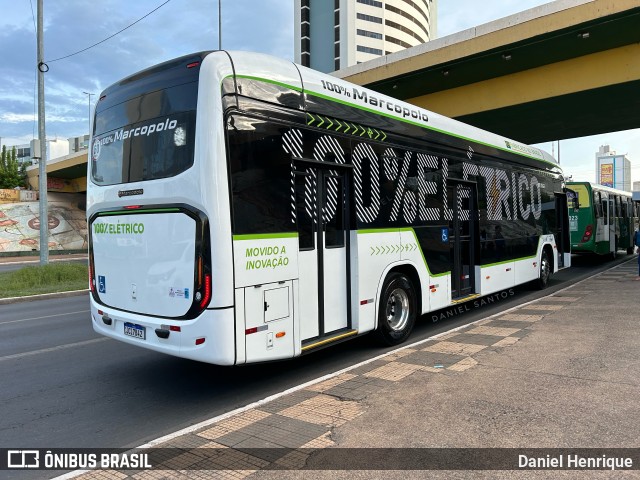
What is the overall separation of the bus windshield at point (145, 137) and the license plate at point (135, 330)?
1.61m

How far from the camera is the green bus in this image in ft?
61.1

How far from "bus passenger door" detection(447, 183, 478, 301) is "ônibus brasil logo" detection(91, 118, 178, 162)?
5.08 meters

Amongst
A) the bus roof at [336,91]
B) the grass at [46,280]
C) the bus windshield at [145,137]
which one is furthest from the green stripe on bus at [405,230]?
the grass at [46,280]

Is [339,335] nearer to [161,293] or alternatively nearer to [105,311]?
[161,293]

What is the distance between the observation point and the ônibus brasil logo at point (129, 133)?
5137 millimetres

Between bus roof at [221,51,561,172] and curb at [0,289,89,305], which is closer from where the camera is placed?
bus roof at [221,51,561,172]

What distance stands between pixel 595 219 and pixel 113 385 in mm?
18557

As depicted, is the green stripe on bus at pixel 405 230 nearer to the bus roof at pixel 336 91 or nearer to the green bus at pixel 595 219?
the bus roof at pixel 336 91

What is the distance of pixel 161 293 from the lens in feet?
16.6

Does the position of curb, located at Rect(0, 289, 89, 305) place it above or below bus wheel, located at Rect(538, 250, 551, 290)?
below

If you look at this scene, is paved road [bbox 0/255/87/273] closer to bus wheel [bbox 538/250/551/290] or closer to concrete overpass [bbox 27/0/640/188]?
concrete overpass [bbox 27/0/640/188]

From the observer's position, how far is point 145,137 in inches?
210

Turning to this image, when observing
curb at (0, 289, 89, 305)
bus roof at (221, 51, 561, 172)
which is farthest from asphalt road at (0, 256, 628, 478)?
curb at (0, 289, 89, 305)

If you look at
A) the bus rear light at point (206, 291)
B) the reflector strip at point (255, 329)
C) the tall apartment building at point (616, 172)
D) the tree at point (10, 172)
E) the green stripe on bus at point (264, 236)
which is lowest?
the reflector strip at point (255, 329)
